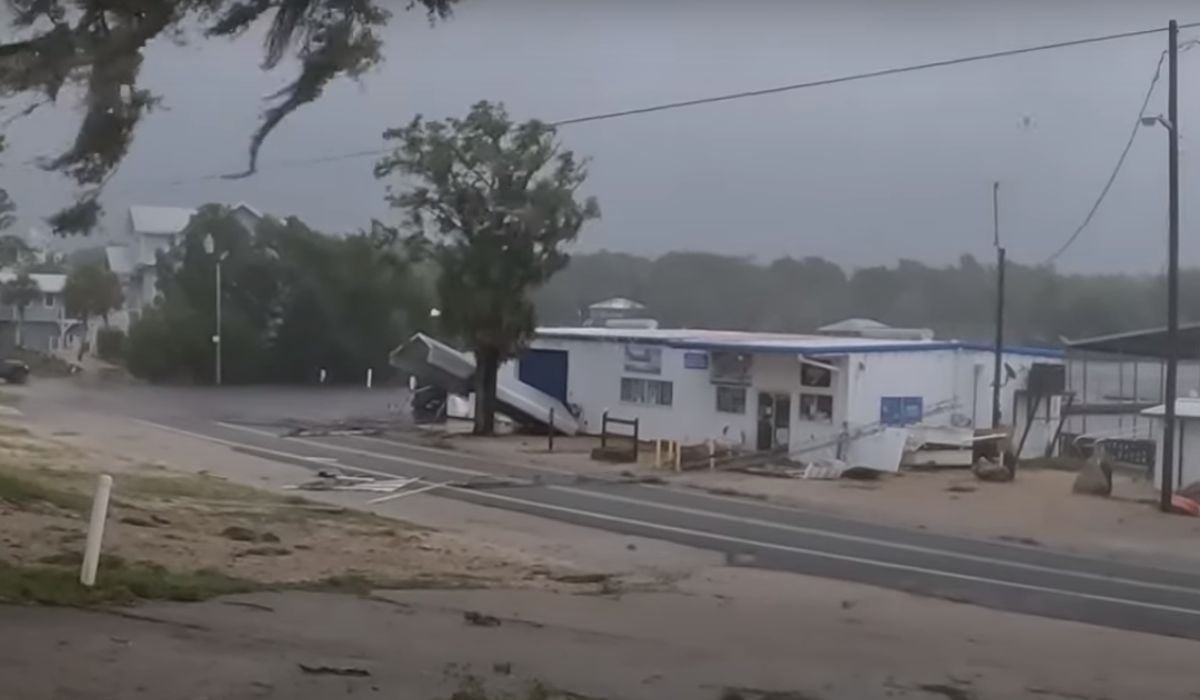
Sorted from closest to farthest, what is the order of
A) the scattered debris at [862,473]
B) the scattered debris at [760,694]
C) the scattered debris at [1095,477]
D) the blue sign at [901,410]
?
the scattered debris at [760,694] < the scattered debris at [1095,477] < the blue sign at [901,410] < the scattered debris at [862,473]

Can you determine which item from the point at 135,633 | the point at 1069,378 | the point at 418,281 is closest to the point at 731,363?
the point at 418,281

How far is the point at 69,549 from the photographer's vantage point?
245 inches

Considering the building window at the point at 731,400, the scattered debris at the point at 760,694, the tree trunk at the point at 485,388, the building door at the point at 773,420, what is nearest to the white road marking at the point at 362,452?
the tree trunk at the point at 485,388

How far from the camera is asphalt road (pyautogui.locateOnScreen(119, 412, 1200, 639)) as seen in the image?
22.9 ft

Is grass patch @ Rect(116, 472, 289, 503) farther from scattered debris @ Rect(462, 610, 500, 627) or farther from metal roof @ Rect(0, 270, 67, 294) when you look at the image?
scattered debris @ Rect(462, 610, 500, 627)

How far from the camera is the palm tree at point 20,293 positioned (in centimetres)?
817

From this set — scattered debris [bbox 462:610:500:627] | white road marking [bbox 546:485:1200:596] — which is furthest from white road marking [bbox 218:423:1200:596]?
scattered debris [bbox 462:610:500:627]

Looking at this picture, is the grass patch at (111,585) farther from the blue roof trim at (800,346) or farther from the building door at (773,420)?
the building door at (773,420)

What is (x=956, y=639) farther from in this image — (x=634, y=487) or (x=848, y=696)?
(x=634, y=487)

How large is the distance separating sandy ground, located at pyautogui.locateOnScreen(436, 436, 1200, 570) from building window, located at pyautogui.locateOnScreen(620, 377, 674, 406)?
0.57 metres

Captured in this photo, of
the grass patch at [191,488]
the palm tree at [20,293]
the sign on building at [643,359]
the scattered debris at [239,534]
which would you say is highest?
the palm tree at [20,293]

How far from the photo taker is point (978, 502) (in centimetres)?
859

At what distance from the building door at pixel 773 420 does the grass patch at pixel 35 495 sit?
5261 millimetres

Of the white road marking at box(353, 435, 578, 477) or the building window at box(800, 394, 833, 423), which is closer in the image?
the white road marking at box(353, 435, 578, 477)
